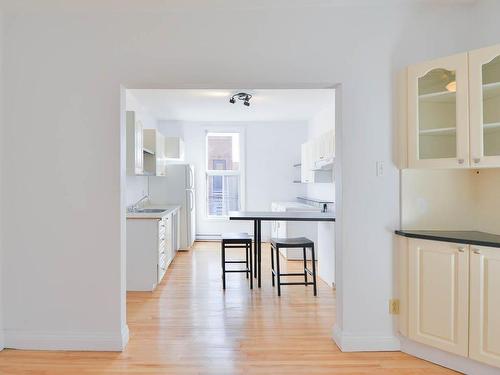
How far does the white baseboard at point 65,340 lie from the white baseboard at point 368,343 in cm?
168

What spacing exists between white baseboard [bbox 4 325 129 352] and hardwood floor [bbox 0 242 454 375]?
0.06 m

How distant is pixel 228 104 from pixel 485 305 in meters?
4.39

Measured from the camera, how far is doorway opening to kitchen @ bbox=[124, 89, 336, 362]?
3418mm

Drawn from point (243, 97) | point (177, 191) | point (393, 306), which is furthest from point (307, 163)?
point (393, 306)

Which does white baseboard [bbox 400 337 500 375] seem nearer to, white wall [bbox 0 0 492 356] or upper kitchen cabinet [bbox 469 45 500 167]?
white wall [bbox 0 0 492 356]

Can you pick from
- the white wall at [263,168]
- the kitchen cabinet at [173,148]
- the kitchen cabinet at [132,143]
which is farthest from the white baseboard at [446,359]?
the kitchen cabinet at [173,148]

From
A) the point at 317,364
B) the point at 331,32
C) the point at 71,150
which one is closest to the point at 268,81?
the point at 331,32

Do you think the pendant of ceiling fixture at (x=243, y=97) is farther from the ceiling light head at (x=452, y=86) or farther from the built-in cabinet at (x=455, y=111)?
the ceiling light head at (x=452, y=86)

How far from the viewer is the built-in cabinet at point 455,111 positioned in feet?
7.09

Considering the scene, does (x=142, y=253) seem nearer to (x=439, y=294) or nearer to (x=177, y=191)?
(x=177, y=191)

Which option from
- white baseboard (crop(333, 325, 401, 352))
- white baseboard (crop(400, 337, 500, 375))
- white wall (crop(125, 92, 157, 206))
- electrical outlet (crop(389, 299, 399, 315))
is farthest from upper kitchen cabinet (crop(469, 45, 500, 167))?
white wall (crop(125, 92, 157, 206))

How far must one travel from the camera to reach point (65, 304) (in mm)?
2523

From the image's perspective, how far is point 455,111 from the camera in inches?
88.4

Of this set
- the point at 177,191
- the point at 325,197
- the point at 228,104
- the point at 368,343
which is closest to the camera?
the point at 368,343
